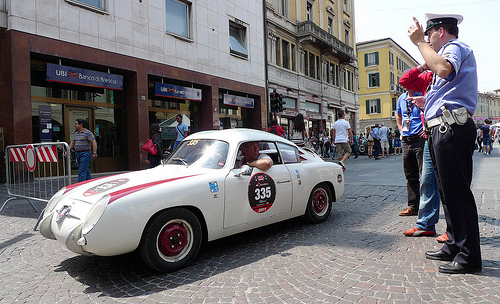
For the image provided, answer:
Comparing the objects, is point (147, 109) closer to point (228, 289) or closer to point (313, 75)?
point (228, 289)

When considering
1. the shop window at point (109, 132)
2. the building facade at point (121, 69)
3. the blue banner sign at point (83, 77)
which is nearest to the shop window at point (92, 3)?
the building facade at point (121, 69)

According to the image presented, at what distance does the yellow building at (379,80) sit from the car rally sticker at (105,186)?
1849 inches

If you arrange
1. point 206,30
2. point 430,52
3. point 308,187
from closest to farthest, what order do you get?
point 430,52
point 308,187
point 206,30

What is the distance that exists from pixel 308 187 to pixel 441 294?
2.17 metres

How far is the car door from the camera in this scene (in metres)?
3.59

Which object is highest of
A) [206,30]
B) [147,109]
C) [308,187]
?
[206,30]

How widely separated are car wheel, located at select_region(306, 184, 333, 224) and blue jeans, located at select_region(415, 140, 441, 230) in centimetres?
127

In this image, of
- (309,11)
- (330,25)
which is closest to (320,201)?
(309,11)

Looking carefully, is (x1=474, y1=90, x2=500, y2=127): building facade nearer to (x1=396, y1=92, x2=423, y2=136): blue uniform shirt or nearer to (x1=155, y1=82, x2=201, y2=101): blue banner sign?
(x1=155, y1=82, x2=201, y2=101): blue banner sign

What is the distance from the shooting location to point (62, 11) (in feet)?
34.3

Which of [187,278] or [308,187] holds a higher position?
[308,187]

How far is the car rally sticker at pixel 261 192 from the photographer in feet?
12.4

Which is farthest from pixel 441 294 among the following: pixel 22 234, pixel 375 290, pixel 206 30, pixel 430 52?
pixel 206 30

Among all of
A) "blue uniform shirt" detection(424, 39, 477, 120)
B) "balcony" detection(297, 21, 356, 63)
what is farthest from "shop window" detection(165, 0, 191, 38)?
"blue uniform shirt" detection(424, 39, 477, 120)
